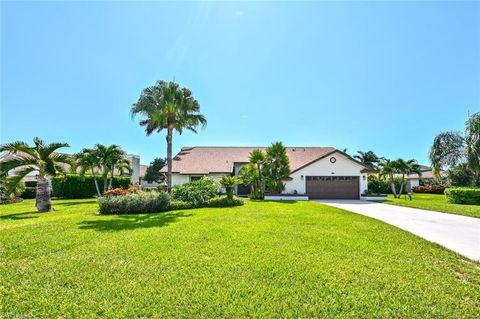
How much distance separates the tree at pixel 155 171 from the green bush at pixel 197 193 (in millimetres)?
30992

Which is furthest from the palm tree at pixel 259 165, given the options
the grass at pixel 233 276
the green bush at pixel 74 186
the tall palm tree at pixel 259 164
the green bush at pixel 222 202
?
the green bush at pixel 74 186

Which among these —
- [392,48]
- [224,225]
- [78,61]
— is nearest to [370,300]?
[224,225]

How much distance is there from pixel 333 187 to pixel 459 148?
12599 mm

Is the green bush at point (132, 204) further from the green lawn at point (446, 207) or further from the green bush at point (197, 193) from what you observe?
the green lawn at point (446, 207)

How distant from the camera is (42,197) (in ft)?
45.3

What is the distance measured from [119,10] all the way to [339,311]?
13976 millimetres

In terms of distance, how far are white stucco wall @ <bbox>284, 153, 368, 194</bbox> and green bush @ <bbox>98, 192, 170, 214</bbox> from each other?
550 inches

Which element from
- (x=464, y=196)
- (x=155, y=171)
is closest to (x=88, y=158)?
(x=155, y=171)

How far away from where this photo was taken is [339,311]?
134 inches

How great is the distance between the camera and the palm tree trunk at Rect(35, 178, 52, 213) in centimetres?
1380

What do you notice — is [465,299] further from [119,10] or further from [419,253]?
[119,10]

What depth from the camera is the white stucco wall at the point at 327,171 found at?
961 inches

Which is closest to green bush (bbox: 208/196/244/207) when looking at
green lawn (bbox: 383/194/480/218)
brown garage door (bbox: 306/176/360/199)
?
brown garage door (bbox: 306/176/360/199)

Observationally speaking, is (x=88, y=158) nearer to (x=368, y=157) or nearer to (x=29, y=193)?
(x=29, y=193)
